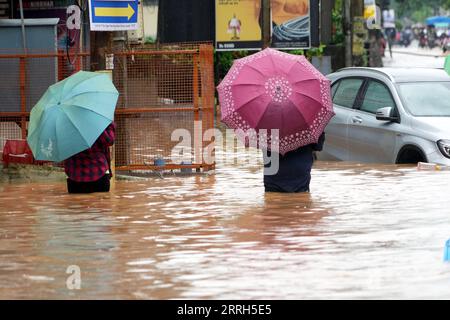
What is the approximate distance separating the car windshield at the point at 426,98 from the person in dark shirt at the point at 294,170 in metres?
2.96

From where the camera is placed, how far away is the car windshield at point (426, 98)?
17.2 m

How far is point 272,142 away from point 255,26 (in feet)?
63.4

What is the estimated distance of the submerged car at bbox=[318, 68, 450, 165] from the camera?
1673cm

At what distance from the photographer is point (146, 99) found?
1766 cm

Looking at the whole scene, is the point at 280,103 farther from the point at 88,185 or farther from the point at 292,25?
the point at 292,25

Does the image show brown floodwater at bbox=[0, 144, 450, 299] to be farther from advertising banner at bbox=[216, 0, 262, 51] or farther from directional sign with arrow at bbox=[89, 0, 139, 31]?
advertising banner at bbox=[216, 0, 262, 51]

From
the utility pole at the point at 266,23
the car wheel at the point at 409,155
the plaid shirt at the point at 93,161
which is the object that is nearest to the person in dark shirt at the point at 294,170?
the plaid shirt at the point at 93,161

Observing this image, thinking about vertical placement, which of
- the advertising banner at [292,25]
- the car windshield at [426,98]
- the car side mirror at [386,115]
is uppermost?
the advertising banner at [292,25]

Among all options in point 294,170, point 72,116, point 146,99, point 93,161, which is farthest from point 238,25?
point 294,170

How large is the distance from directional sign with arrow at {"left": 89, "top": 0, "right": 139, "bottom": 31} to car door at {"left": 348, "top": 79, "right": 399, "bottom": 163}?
3494 mm

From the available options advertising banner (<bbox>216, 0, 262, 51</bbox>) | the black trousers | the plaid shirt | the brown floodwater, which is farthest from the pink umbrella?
advertising banner (<bbox>216, 0, 262, 51</bbox>)

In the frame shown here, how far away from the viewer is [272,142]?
557 inches

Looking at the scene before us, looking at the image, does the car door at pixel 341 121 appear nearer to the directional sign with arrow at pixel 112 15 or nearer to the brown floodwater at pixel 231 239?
the brown floodwater at pixel 231 239
